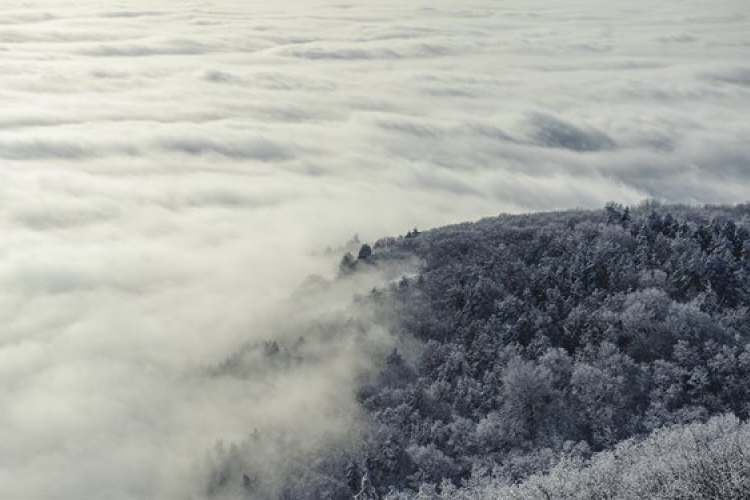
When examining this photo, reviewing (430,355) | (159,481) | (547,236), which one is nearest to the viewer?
(159,481)

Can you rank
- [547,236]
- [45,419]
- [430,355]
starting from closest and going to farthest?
[430,355]
[45,419]
[547,236]

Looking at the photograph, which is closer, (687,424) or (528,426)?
(687,424)

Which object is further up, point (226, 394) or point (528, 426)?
point (528, 426)

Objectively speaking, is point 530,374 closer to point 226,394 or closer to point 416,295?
point 416,295

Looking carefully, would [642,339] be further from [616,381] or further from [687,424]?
[687,424]

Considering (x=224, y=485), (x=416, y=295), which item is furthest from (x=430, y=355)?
(x=224, y=485)

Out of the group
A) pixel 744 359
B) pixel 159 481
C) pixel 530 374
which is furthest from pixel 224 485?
pixel 744 359

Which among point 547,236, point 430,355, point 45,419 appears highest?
point 547,236
